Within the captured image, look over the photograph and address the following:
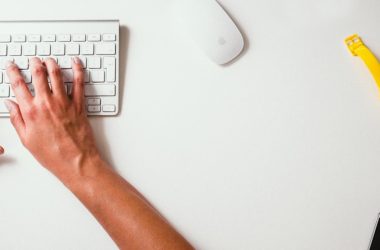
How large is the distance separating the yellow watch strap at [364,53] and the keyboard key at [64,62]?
493 mm

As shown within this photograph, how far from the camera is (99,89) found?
0.65 meters

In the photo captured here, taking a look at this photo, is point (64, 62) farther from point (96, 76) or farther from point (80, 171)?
point (80, 171)

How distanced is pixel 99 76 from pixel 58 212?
0.78 feet

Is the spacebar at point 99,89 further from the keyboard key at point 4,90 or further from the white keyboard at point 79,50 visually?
the keyboard key at point 4,90

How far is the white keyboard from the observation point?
2.12 feet

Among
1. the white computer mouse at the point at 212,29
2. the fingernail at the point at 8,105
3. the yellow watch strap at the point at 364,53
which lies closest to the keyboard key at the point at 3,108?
the fingernail at the point at 8,105

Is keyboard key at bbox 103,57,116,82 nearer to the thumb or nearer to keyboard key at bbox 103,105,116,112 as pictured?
keyboard key at bbox 103,105,116,112

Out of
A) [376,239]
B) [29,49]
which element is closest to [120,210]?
[29,49]

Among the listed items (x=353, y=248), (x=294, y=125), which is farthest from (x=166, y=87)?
(x=353, y=248)

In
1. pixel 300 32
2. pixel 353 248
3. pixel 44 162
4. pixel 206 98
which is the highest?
pixel 300 32

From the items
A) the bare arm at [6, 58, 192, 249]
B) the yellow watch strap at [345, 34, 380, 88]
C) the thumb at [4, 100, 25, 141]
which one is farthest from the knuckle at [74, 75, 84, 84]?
the yellow watch strap at [345, 34, 380, 88]

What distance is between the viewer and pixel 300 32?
2.27 ft

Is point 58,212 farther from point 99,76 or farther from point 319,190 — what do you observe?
point 319,190

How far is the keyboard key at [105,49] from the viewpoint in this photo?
651 millimetres
